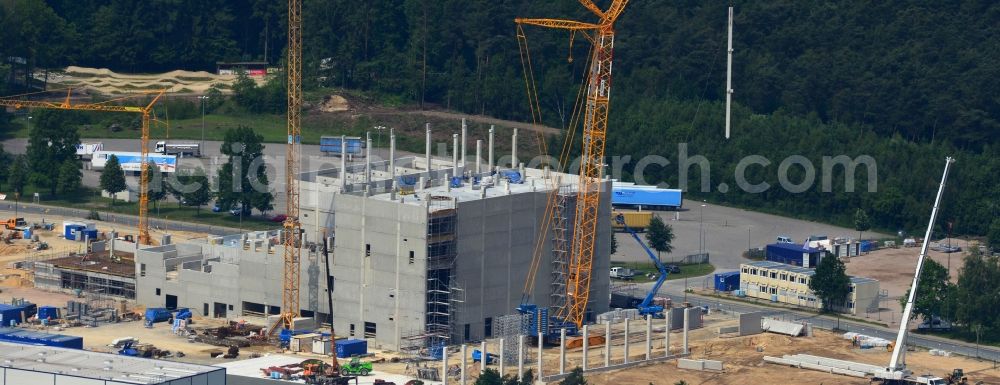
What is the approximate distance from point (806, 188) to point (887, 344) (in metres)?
47.0

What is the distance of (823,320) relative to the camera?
131 meters

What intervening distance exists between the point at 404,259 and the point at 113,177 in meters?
51.0

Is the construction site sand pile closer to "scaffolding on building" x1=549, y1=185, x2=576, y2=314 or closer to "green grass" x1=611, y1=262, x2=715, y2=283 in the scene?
"green grass" x1=611, y1=262, x2=715, y2=283

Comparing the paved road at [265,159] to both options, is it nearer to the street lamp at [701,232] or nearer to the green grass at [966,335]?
the street lamp at [701,232]

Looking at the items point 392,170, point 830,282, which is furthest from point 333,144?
point 830,282

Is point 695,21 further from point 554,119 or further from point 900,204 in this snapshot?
point 900,204

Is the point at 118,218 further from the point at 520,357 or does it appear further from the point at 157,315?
the point at 520,357

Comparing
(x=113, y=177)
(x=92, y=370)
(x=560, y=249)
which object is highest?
(x=113, y=177)

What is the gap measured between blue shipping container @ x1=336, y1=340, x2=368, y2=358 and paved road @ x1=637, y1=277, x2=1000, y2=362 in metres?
25.8

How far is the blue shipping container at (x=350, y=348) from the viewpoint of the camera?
113875mm

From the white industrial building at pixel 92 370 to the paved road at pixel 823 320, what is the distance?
1889 inches

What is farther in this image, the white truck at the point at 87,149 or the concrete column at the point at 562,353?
the white truck at the point at 87,149

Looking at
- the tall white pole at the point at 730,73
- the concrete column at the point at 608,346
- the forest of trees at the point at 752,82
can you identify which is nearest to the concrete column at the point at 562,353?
the concrete column at the point at 608,346

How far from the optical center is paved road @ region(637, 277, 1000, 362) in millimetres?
124125
